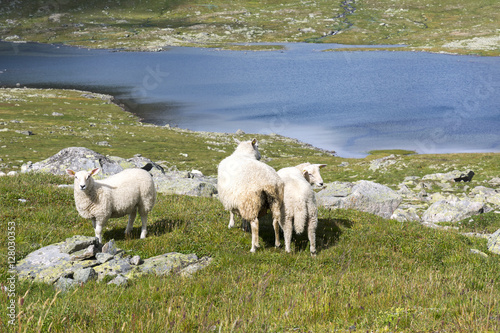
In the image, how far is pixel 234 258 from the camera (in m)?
9.70

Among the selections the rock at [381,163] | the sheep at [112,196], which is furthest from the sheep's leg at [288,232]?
the rock at [381,163]

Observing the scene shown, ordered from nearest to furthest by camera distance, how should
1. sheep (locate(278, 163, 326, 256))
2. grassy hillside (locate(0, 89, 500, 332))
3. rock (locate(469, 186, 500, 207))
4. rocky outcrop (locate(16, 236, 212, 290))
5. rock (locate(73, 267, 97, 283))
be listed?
grassy hillside (locate(0, 89, 500, 332)), rock (locate(73, 267, 97, 283)), rocky outcrop (locate(16, 236, 212, 290)), sheep (locate(278, 163, 326, 256)), rock (locate(469, 186, 500, 207))

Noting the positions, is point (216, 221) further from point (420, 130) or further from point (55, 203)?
point (420, 130)

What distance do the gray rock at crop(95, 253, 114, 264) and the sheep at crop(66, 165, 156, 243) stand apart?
5.85 ft

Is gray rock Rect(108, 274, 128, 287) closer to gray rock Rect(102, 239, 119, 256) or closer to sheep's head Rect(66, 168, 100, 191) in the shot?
gray rock Rect(102, 239, 119, 256)

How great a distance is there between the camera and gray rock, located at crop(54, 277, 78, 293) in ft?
24.6

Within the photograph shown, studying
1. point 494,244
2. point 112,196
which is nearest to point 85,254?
point 112,196

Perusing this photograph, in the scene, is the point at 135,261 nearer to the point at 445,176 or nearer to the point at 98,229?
the point at 98,229

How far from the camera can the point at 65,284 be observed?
7.61 meters

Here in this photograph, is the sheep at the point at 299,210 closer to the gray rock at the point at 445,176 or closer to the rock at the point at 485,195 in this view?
the rock at the point at 485,195

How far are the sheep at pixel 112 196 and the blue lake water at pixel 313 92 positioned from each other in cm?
5218

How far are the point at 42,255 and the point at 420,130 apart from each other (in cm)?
Result: 7118

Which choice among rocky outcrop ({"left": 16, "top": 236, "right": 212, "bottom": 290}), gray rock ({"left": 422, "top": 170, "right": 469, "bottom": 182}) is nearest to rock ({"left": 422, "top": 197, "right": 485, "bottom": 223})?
gray rock ({"left": 422, "top": 170, "right": 469, "bottom": 182})

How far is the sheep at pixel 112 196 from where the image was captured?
35.9 feet
